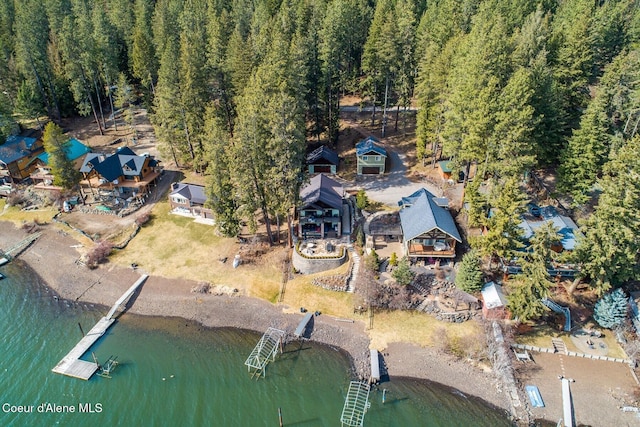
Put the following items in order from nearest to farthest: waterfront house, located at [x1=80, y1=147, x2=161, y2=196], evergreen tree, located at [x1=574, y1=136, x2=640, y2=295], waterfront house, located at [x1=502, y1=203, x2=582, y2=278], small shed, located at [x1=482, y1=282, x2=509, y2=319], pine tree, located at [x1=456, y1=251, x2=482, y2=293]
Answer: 1. evergreen tree, located at [x1=574, y1=136, x2=640, y2=295]
2. small shed, located at [x1=482, y1=282, x2=509, y2=319]
3. pine tree, located at [x1=456, y1=251, x2=482, y2=293]
4. waterfront house, located at [x1=502, y1=203, x2=582, y2=278]
5. waterfront house, located at [x1=80, y1=147, x2=161, y2=196]

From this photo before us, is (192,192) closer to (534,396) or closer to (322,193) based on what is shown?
(322,193)

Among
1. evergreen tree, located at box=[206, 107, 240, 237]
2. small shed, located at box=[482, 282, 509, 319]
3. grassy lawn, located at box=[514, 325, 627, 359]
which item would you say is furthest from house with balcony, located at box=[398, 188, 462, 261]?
evergreen tree, located at box=[206, 107, 240, 237]

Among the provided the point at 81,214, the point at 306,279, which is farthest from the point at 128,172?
the point at 306,279

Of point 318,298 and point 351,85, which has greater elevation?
point 351,85

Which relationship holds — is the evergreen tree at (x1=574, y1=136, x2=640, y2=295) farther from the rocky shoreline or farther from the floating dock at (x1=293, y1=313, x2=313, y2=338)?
the floating dock at (x1=293, y1=313, x2=313, y2=338)

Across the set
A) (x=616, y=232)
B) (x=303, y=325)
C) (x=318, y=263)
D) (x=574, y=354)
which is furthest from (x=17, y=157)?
(x=616, y=232)

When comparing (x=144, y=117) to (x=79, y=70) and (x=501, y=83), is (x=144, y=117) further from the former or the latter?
(x=501, y=83)

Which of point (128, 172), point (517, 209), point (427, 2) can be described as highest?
point (427, 2)
